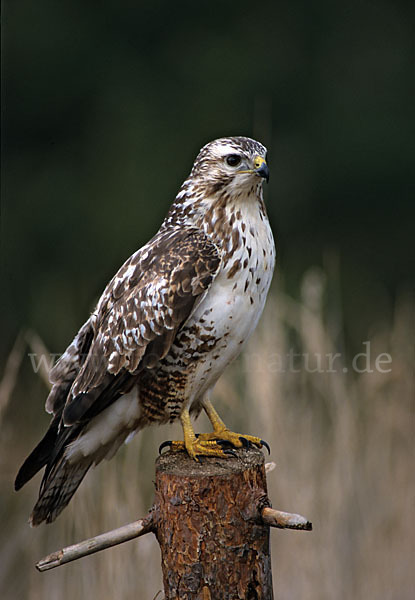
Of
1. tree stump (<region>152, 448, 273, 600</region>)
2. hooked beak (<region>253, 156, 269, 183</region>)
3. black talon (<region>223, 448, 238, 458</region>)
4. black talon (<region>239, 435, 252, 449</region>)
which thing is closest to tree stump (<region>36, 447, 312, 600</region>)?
tree stump (<region>152, 448, 273, 600</region>)

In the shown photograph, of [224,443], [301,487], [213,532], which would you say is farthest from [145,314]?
[301,487]

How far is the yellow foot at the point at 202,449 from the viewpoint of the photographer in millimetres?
2517

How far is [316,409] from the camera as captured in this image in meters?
3.94

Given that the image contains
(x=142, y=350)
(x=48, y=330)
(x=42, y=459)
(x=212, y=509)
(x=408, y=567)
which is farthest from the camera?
(x=48, y=330)

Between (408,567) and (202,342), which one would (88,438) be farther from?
(408,567)

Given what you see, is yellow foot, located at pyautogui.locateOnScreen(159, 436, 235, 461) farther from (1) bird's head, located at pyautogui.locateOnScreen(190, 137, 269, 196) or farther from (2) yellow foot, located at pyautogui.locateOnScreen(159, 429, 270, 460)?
(1) bird's head, located at pyautogui.locateOnScreen(190, 137, 269, 196)

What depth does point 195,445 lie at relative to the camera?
8.43 feet

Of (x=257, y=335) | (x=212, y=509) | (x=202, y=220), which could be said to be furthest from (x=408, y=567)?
(x=202, y=220)

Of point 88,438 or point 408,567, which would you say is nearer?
point 88,438

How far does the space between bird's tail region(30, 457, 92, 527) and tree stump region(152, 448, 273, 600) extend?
0.57 meters

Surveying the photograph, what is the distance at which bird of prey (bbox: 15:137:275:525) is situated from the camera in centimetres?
254

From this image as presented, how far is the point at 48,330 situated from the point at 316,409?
3.16m

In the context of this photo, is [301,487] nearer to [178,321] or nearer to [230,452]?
[230,452]

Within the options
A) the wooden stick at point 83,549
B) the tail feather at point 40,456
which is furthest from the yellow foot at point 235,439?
the wooden stick at point 83,549
